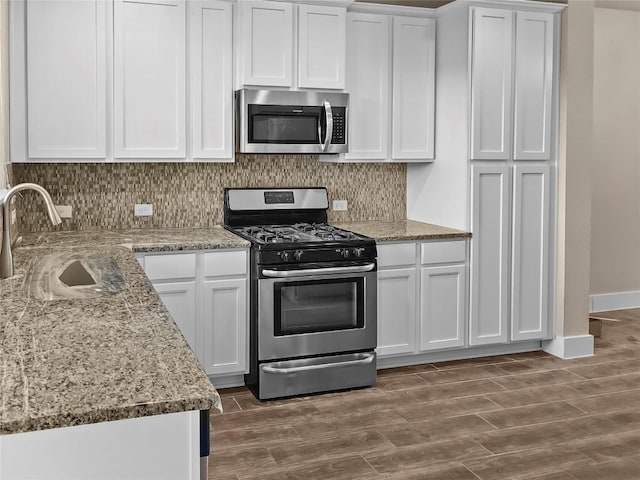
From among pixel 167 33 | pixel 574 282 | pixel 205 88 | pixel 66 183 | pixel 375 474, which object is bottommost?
pixel 375 474

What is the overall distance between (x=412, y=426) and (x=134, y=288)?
1748mm

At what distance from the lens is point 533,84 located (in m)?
4.70

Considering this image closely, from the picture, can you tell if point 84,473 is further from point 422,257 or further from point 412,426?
point 422,257

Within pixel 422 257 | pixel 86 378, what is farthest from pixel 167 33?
pixel 86 378

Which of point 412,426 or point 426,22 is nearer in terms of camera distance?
point 412,426

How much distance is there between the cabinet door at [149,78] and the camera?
409cm

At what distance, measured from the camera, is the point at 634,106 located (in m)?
6.30

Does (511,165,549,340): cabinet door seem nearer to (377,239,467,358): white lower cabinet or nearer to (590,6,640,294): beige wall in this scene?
(377,239,467,358): white lower cabinet

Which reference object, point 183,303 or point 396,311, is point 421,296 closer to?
point 396,311

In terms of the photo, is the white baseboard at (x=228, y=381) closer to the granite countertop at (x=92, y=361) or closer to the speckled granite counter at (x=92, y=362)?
the granite countertop at (x=92, y=361)

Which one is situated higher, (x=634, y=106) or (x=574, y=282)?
(x=634, y=106)

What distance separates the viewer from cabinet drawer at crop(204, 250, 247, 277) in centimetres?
403

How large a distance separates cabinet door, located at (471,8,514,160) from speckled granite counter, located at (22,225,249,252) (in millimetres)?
1685

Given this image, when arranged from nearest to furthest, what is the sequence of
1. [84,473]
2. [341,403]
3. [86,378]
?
[84,473], [86,378], [341,403]
